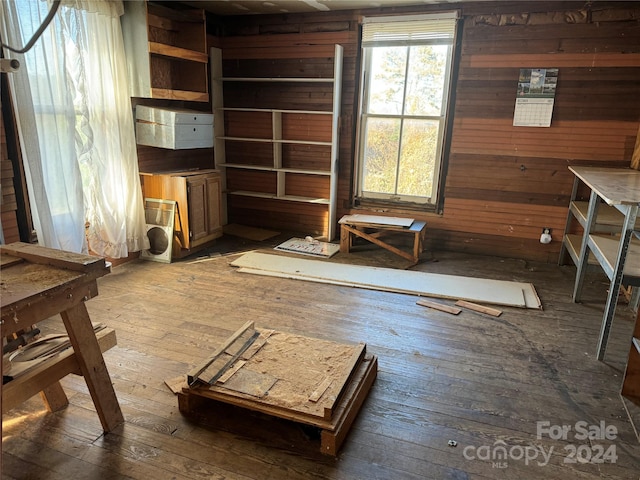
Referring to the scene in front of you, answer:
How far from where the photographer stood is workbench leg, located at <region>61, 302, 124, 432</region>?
185cm

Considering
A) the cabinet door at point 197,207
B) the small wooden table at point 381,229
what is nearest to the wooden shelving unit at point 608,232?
the small wooden table at point 381,229

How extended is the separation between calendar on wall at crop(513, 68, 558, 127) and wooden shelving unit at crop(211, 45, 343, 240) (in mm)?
1837

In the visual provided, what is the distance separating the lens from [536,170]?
4398 mm

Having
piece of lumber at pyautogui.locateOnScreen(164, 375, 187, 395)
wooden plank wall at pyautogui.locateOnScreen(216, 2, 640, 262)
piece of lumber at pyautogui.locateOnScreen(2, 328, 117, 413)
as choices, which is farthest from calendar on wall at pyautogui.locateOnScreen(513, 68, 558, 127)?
piece of lumber at pyautogui.locateOnScreen(2, 328, 117, 413)

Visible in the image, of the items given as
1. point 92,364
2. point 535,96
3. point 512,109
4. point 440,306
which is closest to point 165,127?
point 92,364

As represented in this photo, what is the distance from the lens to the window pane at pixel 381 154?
4.83 meters

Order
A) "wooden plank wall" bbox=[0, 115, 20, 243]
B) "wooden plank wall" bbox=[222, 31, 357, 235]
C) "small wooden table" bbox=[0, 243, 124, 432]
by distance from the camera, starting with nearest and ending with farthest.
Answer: "small wooden table" bbox=[0, 243, 124, 432] → "wooden plank wall" bbox=[0, 115, 20, 243] → "wooden plank wall" bbox=[222, 31, 357, 235]

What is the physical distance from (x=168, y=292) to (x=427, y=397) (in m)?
2.25

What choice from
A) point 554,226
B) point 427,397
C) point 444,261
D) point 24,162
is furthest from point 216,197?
point 554,226

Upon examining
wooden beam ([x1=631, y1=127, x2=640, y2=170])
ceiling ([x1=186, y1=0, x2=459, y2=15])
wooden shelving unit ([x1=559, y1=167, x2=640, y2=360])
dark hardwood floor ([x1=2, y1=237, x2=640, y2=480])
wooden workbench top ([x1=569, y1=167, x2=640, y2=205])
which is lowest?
dark hardwood floor ([x1=2, y1=237, x2=640, y2=480])

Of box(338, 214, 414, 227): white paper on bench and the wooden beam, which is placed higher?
the wooden beam

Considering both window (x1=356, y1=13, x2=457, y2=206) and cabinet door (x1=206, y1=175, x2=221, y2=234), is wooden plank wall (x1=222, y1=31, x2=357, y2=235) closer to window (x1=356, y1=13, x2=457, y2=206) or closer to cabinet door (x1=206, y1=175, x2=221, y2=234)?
window (x1=356, y1=13, x2=457, y2=206)

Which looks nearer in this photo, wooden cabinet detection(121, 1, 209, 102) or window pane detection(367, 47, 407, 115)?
wooden cabinet detection(121, 1, 209, 102)

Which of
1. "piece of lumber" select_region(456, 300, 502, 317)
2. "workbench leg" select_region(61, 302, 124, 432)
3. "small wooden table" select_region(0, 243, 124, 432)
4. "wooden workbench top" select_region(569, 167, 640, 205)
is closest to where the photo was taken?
"small wooden table" select_region(0, 243, 124, 432)
